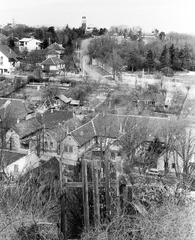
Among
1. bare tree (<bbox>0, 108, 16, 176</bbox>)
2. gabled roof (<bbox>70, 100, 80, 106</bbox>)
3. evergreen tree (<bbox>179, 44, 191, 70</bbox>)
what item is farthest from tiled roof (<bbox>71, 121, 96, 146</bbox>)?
evergreen tree (<bbox>179, 44, 191, 70</bbox>)

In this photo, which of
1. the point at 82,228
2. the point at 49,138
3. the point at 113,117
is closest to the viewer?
the point at 82,228

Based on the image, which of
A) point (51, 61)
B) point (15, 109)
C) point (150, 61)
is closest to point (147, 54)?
point (150, 61)

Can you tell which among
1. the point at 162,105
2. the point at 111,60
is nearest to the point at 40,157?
the point at 162,105

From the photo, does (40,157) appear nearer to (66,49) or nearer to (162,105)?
(162,105)

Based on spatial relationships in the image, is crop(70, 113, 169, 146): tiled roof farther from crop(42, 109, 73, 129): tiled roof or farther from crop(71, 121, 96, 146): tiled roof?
crop(42, 109, 73, 129): tiled roof

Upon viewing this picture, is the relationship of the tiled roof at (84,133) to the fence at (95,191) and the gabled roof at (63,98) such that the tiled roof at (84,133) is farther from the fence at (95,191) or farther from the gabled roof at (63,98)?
the fence at (95,191)
